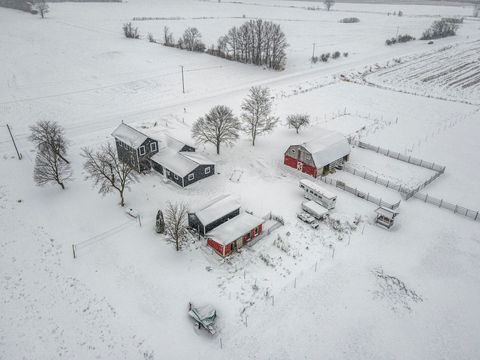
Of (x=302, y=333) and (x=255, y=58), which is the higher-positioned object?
(x=255, y=58)

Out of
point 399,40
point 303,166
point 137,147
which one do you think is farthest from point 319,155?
point 399,40

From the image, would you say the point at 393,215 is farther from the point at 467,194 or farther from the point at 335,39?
the point at 335,39

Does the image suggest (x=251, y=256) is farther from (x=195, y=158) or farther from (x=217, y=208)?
(x=195, y=158)

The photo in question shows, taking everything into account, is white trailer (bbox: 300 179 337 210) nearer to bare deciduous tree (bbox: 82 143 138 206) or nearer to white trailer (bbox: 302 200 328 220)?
white trailer (bbox: 302 200 328 220)

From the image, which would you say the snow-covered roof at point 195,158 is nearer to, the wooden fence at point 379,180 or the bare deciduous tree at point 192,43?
the wooden fence at point 379,180

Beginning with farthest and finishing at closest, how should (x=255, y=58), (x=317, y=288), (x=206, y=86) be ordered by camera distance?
(x=255, y=58)
(x=206, y=86)
(x=317, y=288)

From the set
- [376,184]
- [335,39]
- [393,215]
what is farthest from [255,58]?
[393,215]

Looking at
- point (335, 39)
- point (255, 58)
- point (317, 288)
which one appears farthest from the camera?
point (335, 39)
